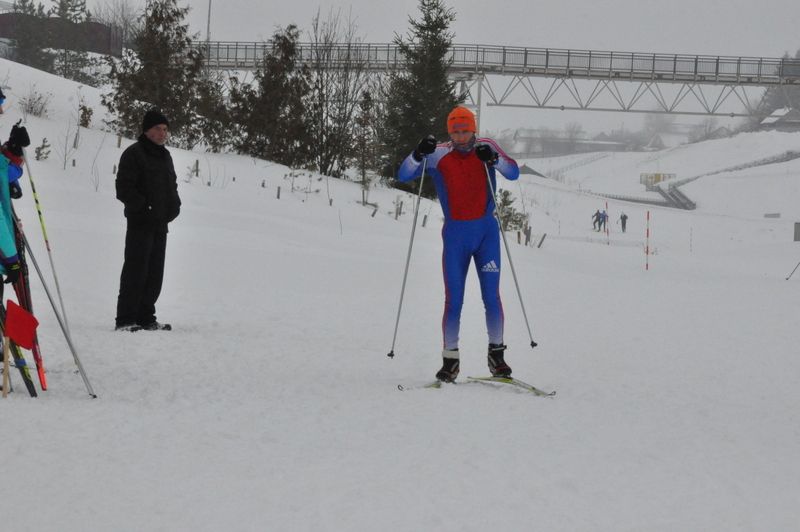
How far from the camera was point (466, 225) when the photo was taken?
213 inches

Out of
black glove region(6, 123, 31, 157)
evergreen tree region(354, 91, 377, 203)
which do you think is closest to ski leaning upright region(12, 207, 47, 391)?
black glove region(6, 123, 31, 157)

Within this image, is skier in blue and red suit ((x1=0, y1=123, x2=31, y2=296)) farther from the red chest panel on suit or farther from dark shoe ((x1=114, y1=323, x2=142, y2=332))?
the red chest panel on suit

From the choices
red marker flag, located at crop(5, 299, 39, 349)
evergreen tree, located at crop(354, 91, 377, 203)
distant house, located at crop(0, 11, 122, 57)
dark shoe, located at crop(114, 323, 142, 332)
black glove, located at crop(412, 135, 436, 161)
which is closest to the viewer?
red marker flag, located at crop(5, 299, 39, 349)

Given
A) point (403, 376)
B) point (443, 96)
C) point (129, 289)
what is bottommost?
point (403, 376)

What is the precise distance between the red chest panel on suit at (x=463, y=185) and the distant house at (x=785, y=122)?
297ft

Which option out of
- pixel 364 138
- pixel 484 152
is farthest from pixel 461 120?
pixel 364 138

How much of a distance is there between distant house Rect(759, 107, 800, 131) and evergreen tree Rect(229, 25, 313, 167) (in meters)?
77.9

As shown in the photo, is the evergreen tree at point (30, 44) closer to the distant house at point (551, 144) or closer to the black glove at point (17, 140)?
the black glove at point (17, 140)

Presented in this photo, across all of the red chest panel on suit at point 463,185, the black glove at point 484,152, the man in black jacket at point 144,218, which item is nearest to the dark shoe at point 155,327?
the man in black jacket at point 144,218

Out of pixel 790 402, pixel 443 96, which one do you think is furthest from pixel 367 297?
pixel 443 96

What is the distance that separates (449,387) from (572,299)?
543cm

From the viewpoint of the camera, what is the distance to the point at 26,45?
41969 mm

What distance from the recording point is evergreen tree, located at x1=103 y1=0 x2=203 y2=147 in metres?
19.1

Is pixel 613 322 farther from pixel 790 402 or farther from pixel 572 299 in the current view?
pixel 790 402
